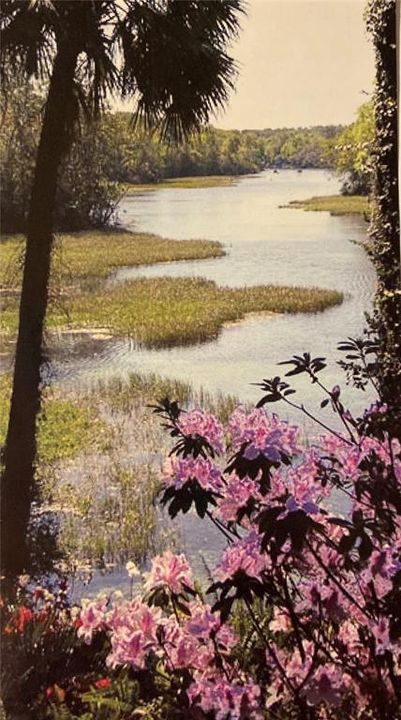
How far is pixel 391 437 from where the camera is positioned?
2029mm

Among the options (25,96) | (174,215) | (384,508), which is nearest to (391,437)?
(384,508)

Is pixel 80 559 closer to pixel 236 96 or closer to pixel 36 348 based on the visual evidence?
pixel 36 348

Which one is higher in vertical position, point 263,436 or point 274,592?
point 263,436

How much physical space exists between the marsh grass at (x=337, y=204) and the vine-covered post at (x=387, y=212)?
0.03 metres

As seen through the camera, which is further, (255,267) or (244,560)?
(255,267)

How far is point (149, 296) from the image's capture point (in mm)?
2439

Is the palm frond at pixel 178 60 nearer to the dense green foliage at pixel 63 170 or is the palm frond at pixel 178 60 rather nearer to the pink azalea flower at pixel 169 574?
the dense green foliage at pixel 63 170

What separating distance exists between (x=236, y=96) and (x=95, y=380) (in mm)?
740

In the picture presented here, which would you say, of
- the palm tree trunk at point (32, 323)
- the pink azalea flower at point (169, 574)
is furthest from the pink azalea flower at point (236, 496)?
the palm tree trunk at point (32, 323)

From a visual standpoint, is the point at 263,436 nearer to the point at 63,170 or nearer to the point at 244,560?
the point at 244,560

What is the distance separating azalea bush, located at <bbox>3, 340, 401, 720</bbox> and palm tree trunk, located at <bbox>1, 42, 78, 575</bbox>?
33 centimetres

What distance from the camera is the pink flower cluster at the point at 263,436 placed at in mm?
1875

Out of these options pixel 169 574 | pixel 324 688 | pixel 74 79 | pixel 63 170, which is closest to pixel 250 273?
pixel 63 170

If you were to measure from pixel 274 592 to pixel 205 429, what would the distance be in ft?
1.15
